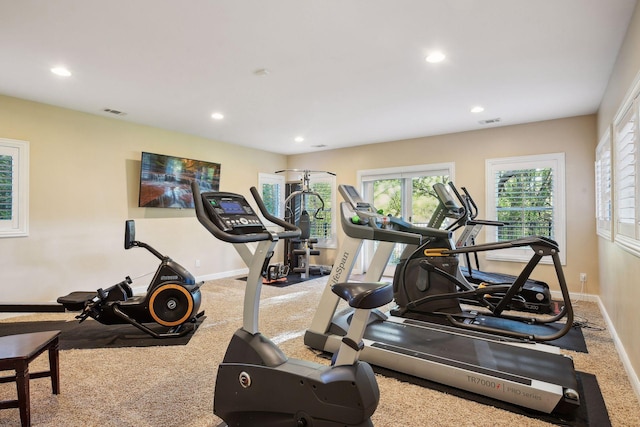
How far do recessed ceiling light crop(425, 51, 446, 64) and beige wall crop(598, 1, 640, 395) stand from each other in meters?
1.26

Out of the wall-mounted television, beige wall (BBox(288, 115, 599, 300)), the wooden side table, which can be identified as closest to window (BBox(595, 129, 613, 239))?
beige wall (BBox(288, 115, 599, 300))

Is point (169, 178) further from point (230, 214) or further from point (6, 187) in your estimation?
point (230, 214)

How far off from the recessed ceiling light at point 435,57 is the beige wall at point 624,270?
1.26 meters

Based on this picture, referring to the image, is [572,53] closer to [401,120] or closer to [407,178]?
[401,120]

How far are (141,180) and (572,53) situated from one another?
5.33 meters

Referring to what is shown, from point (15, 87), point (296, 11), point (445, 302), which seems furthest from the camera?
point (15, 87)

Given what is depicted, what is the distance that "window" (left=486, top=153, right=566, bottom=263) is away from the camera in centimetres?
483

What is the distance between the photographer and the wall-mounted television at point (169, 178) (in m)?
5.16

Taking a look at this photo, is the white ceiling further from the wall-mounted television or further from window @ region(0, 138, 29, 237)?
the wall-mounted television

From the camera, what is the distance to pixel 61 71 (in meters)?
3.27

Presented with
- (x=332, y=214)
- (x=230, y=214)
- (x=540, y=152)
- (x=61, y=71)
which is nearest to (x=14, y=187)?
(x=61, y=71)

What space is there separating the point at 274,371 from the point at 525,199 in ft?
15.7

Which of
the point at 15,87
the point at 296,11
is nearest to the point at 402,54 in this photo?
the point at 296,11

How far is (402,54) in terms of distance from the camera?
9.69 ft
